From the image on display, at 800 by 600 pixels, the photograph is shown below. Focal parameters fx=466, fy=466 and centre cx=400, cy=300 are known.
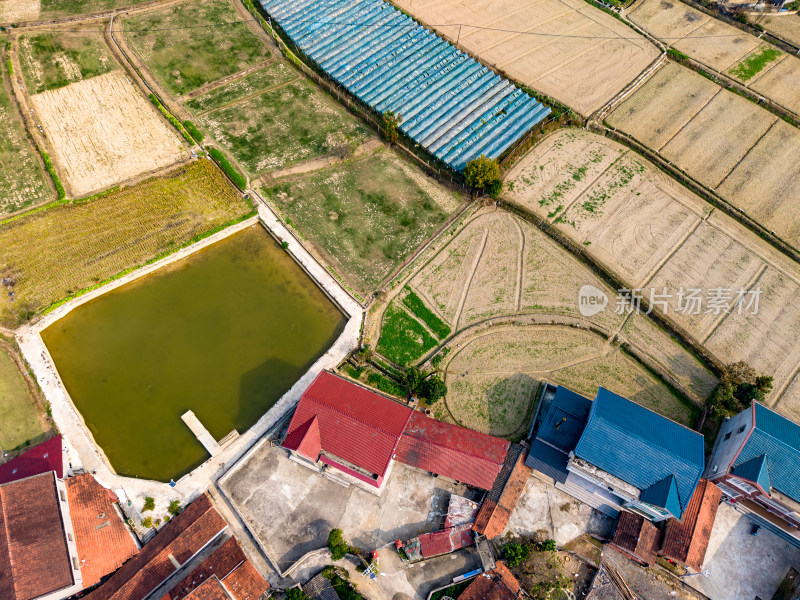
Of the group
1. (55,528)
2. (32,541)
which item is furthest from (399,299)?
(32,541)

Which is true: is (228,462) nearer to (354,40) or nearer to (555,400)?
(555,400)

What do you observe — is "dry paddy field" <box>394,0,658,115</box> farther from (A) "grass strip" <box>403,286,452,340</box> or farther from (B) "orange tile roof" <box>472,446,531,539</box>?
(B) "orange tile roof" <box>472,446,531,539</box>

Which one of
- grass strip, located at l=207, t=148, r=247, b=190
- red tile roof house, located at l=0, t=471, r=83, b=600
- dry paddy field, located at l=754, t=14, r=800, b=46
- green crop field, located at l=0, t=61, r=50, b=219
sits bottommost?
red tile roof house, located at l=0, t=471, r=83, b=600

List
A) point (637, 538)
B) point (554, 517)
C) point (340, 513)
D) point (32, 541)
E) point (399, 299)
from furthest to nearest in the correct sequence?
1. point (399, 299)
2. point (554, 517)
3. point (340, 513)
4. point (637, 538)
5. point (32, 541)

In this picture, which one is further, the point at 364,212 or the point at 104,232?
the point at 364,212

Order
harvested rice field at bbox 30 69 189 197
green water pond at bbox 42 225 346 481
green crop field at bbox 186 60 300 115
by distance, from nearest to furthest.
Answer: green water pond at bbox 42 225 346 481 < harvested rice field at bbox 30 69 189 197 < green crop field at bbox 186 60 300 115

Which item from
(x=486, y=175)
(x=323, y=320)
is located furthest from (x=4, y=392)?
(x=486, y=175)

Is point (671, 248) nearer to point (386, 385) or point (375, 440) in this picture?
point (386, 385)

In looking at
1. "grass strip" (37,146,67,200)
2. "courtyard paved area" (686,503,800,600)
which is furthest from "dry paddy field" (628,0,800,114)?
"grass strip" (37,146,67,200)
